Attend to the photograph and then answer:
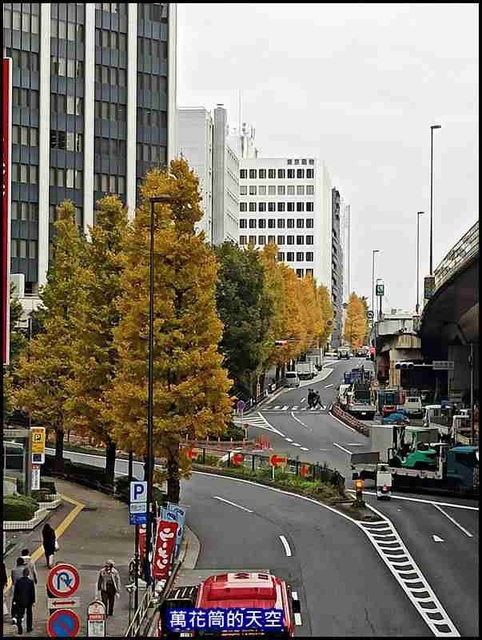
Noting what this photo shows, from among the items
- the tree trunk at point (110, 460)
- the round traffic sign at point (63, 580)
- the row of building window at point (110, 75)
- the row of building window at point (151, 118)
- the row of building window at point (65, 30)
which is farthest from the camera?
the row of building window at point (151, 118)

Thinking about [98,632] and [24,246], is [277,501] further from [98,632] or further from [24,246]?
[24,246]

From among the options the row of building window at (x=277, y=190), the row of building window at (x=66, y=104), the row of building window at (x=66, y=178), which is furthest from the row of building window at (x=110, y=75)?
the row of building window at (x=277, y=190)

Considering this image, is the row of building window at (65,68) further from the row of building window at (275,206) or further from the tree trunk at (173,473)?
the tree trunk at (173,473)

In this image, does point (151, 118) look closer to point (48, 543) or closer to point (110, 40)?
point (110, 40)

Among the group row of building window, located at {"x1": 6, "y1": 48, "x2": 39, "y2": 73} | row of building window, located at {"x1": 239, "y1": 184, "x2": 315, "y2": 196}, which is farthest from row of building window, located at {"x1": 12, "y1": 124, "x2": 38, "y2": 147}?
row of building window, located at {"x1": 239, "y1": 184, "x2": 315, "y2": 196}

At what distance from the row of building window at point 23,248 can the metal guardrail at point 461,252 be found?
4199cm

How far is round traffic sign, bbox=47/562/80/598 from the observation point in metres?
16.9

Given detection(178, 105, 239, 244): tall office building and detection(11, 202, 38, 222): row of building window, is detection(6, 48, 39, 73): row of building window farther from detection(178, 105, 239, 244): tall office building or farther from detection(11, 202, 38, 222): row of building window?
detection(178, 105, 239, 244): tall office building

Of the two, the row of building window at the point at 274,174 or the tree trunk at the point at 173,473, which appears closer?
the tree trunk at the point at 173,473

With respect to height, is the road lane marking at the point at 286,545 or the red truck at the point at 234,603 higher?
the red truck at the point at 234,603

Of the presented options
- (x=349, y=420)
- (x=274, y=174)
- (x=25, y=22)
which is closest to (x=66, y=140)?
(x=25, y=22)

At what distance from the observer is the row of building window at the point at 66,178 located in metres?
79.6

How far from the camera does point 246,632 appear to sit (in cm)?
1422

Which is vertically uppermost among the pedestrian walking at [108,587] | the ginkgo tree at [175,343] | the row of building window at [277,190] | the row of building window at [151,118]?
the row of building window at [277,190]
